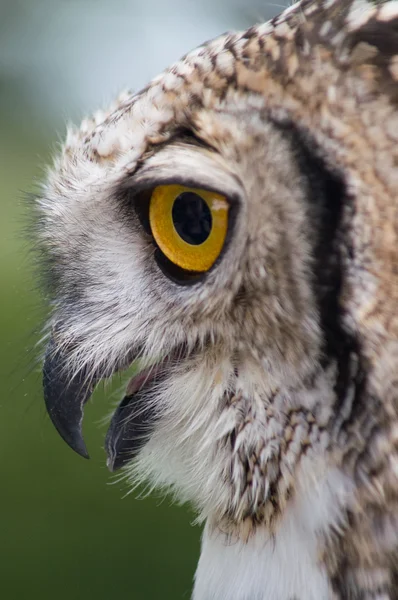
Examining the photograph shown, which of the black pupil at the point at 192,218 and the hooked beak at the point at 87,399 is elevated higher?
the black pupil at the point at 192,218

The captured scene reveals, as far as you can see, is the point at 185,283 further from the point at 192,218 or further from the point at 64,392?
the point at 64,392

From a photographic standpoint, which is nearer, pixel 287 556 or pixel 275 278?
pixel 275 278

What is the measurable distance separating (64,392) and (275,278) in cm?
48

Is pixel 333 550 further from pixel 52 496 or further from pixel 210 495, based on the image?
pixel 52 496

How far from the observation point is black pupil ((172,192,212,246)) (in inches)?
37.7

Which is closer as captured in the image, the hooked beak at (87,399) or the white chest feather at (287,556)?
the white chest feather at (287,556)

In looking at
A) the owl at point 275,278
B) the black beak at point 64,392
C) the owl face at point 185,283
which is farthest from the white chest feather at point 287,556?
the black beak at point 64,392

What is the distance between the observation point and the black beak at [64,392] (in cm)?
122

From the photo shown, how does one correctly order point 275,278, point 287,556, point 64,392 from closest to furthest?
point 275,278 < point 287,556 < point 64,392

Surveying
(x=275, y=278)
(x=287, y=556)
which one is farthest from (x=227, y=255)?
(x=287, y=556)

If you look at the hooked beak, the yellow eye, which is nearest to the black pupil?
the yellow eye

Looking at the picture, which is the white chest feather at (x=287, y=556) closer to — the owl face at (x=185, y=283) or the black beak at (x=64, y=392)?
the owl face at (x=185, y=283)

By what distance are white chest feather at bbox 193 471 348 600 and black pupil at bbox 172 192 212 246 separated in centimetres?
35

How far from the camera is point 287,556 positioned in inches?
39.9
